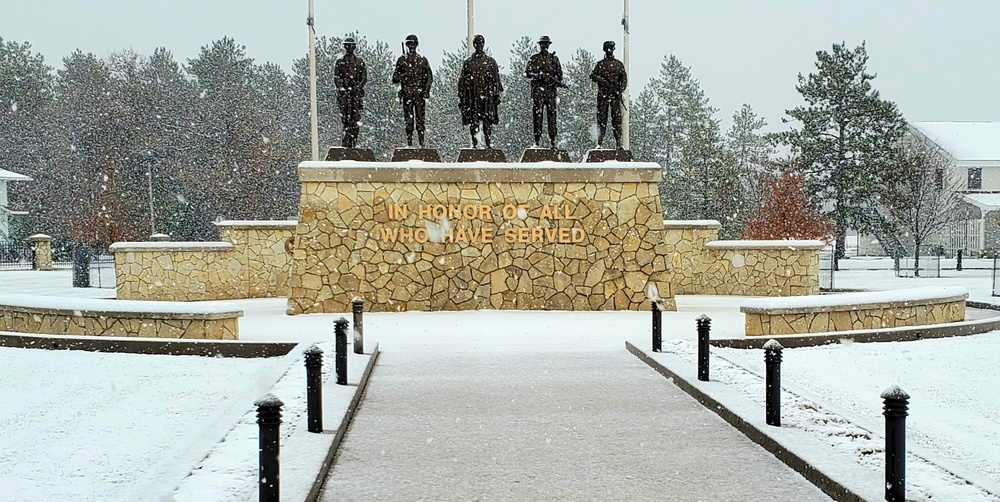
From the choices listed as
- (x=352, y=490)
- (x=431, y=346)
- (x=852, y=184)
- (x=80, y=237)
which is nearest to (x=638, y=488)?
(x=352, y=490)

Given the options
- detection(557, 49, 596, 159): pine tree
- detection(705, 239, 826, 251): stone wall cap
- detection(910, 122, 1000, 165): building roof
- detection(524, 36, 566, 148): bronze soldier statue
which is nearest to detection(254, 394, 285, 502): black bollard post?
detection(524, 36, 566, 148): bronze soldier statue

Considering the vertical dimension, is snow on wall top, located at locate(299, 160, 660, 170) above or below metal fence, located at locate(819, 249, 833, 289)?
above

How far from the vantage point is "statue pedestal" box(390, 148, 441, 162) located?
66.3 feet

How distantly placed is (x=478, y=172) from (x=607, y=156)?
2.86 meters

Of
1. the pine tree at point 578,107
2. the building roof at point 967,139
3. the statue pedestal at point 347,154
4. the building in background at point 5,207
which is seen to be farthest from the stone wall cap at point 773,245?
the building in background at point 5,207

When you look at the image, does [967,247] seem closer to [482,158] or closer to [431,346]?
[482,158]

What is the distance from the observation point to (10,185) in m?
63.3

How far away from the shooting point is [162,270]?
2389 cm

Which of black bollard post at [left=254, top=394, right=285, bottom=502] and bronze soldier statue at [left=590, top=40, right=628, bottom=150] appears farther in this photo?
bronze soldier statue at [left=590, top=40, right=628, bottom=150]

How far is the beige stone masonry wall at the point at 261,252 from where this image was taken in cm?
2453

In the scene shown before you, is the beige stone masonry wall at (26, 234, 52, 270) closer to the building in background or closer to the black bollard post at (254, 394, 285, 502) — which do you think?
the building in background

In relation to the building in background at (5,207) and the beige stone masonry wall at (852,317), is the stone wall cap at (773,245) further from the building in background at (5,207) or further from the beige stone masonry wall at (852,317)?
the building in background at (5,207)

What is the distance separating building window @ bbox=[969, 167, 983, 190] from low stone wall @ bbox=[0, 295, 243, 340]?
187ft

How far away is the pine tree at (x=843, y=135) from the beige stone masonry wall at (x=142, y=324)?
135 ft
